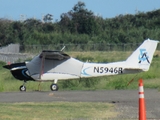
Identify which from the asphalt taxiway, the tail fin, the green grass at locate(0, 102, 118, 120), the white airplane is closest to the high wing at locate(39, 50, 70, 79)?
the white airplane

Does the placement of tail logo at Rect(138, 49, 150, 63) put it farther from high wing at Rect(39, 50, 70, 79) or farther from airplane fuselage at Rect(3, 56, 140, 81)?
high wing at Rect(39, 50, 70, 79)

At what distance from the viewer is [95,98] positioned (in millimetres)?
17438

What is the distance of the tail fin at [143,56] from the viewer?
88.6 ft

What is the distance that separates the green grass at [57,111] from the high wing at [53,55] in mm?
10600

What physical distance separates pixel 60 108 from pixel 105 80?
1623 cm

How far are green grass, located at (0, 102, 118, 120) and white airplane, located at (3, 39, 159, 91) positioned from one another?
10.6 m

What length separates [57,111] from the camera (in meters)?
13.2

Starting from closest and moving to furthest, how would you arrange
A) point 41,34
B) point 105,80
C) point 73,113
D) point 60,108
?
point 73,113, point 60,108, point 105,80, point 41,34

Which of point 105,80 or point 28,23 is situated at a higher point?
point 28,23

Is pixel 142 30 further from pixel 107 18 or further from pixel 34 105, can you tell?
pixel 34 105

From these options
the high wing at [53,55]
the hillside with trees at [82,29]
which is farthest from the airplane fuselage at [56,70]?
the hillside with trees at [82,29]

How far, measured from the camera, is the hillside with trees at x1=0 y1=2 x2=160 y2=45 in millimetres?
67812

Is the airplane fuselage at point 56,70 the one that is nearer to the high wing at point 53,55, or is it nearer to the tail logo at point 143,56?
the high wing at point 53,55

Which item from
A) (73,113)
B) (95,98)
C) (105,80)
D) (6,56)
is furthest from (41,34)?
(73,113)
